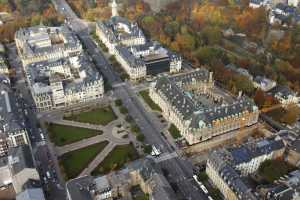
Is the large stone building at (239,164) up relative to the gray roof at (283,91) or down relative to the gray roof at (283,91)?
down

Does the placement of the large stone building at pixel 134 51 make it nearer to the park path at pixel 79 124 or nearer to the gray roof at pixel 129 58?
the gray roof at pixel 129 58

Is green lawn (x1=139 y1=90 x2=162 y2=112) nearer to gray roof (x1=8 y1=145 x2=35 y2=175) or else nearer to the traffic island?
the traffic island

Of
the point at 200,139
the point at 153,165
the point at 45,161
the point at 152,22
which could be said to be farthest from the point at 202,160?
the point at 152,22

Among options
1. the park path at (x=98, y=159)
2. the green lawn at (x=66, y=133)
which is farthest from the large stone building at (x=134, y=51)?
the park path at (x=98, y=159)

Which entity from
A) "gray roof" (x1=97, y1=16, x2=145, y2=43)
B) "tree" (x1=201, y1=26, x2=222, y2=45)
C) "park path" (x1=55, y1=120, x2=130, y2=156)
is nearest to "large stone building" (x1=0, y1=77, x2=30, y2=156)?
"park path" (x1=55, y1=120, x2=130, y2=156)

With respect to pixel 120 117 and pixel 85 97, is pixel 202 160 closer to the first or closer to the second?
pixel 120 117

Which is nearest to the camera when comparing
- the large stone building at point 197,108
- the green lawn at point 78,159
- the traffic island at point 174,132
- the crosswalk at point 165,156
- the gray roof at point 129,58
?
the green lawn at point 78,159

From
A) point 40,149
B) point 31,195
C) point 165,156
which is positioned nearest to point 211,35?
point 165,156
